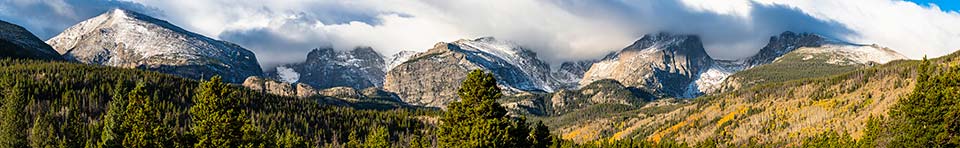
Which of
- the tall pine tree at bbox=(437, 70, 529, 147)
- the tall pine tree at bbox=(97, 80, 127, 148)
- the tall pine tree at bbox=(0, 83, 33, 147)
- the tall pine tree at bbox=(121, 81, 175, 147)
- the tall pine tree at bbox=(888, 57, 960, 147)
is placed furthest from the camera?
the tall pine tree at bbox=(0, 83, 33, 147)

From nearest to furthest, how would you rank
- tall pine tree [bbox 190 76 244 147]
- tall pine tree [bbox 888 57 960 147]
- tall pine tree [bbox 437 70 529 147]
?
1. tall pine tree [bbox 437 70 529 147]
2. tall pine tree [bbox 888 57 960 147]
3. tall pine tree [bbox 190 76 244 147]

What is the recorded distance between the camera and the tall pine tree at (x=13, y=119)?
3164 inches

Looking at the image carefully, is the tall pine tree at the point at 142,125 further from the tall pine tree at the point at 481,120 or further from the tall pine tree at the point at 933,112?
the tall pine tree at the point at 933,112

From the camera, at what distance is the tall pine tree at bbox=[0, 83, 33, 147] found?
80375 millimetres

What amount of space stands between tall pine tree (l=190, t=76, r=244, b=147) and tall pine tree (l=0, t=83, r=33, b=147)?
4154 centimetres

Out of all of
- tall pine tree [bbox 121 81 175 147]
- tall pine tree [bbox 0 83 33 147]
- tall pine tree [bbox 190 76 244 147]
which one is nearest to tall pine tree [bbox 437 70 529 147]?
tall pine tree [bbox 190 76 244 147]

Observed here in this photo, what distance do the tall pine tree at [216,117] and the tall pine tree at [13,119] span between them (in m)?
41.5

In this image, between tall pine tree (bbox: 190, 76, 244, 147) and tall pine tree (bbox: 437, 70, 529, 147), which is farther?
tall pine tree (bbox: 190, 76, 244, 147)

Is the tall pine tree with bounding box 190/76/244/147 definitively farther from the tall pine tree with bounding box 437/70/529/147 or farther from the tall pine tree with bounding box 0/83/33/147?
the tall pine tree with bounding box 0/83/33/147

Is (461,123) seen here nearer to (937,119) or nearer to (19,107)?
(937,119)

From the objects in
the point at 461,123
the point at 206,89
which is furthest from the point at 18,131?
the point at 461,123

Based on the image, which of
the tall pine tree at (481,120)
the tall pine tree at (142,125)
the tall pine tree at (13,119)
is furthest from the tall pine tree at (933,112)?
the tall pine tree at (13,119)

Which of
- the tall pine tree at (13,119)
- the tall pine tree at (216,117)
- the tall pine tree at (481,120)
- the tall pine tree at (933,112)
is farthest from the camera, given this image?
the tall pine tree at (13,119)

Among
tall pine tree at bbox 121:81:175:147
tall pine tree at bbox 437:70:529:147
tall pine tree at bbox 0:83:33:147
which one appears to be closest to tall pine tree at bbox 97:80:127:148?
tall pine tree at bbox 121:81:175:147
